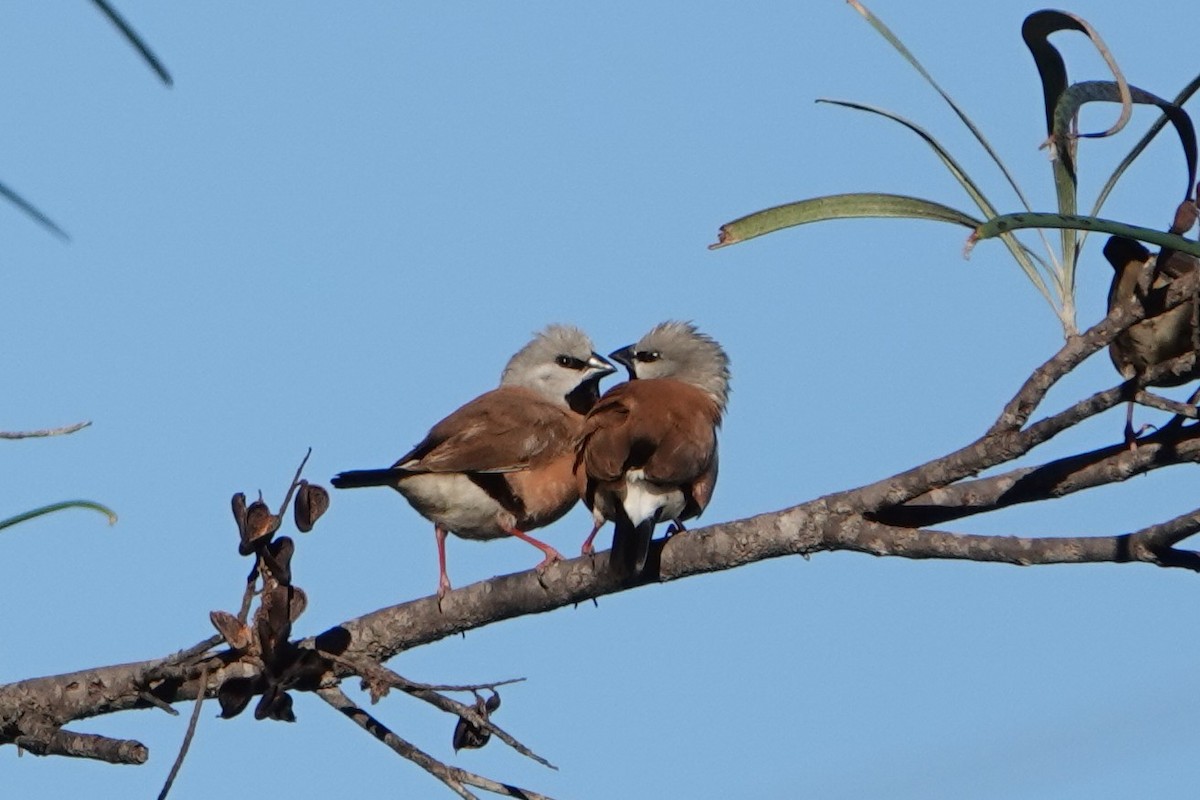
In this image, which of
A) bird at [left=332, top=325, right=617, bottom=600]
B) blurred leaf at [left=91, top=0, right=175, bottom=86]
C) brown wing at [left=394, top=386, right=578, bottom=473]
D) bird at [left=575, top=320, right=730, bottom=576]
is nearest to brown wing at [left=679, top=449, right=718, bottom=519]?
bird at [left=575, top=320, right=730, bottom=576]

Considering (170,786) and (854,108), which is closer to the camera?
(170,786)

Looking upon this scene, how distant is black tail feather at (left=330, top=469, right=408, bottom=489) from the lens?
21.0ft

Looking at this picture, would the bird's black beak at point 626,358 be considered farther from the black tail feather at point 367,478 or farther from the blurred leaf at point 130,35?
the blurred leaf at point 130,35

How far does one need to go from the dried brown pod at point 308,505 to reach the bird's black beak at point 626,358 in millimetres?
4361

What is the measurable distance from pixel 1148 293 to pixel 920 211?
1.89ft

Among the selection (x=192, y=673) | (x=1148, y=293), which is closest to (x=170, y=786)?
(x=192, y=673)

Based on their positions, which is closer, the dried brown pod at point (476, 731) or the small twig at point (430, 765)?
the small twig at point (430, 765)

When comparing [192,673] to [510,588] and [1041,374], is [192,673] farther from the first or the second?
[1041,374]

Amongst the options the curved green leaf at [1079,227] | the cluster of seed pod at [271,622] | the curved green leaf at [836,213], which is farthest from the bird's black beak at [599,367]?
the curved green leaf at [1079,227]

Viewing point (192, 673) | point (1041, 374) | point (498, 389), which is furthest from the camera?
point (498, 389)

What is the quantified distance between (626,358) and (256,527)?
457 cm

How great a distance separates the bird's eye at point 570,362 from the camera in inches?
327

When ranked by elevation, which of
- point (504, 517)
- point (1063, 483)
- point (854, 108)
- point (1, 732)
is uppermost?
point (504, 517)

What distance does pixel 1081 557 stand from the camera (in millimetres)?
3529
